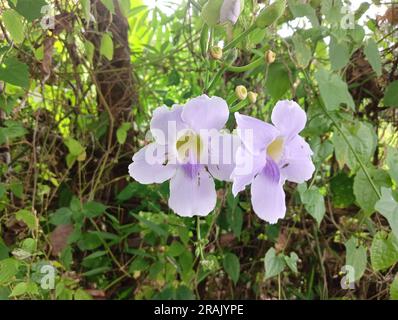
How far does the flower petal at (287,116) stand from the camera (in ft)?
1.77

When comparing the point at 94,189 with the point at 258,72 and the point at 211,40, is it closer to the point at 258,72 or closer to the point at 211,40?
the point at 258,72

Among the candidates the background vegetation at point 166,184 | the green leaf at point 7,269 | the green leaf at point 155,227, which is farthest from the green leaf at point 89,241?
the green leaf at point 7,269

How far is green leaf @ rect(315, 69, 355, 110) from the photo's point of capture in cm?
89

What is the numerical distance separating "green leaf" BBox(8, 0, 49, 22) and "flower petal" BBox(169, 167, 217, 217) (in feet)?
1.23

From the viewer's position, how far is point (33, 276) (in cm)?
87

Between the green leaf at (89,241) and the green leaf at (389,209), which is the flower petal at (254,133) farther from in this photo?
the green leaf at (89,241)

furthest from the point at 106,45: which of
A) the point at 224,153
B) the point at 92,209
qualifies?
the point at 224,153

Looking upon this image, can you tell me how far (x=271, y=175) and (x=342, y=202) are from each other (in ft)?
1.98

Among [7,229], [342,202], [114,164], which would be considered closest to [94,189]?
[114,164]

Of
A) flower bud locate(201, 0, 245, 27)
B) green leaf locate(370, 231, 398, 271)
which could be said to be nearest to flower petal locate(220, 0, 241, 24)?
flower bud locate(201, 0, 245, 27)

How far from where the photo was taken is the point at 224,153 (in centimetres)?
51

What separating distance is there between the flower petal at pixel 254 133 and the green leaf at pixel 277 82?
430 mm

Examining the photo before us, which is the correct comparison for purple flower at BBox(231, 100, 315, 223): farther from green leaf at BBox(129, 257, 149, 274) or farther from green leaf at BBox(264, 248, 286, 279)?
green leaf at BBox(129, 257, 149, 274)

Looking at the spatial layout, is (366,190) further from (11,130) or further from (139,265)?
(11,130)
